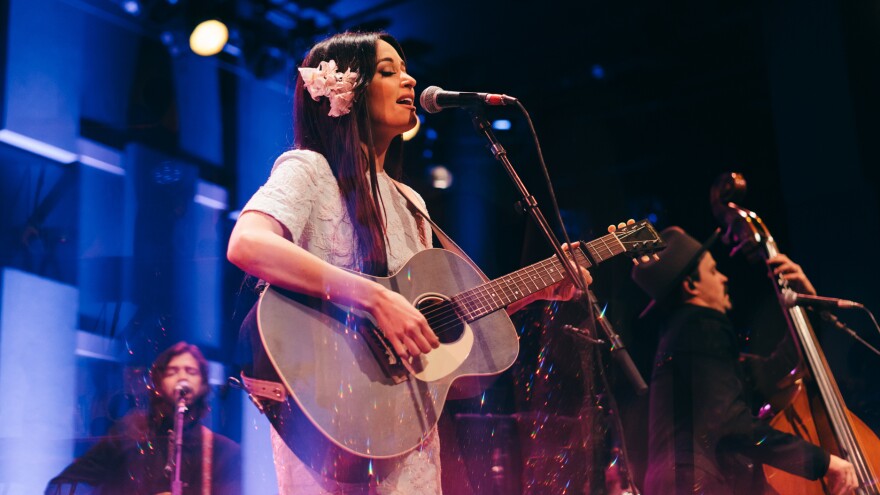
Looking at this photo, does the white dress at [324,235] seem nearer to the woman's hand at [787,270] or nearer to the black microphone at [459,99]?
the black microphone at [459,99]

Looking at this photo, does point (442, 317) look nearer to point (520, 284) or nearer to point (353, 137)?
point (520, 284)

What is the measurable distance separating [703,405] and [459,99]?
211cm

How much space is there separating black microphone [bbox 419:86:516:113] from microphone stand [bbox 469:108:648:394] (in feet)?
0.10

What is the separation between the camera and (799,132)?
427 cm

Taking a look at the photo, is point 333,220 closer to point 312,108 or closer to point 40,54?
point 312,108

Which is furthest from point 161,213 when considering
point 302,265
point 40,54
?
point 302,265

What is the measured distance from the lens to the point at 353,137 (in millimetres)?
2119

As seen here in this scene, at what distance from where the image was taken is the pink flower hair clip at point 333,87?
2127mm

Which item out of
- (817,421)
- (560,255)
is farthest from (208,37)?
(817,421)

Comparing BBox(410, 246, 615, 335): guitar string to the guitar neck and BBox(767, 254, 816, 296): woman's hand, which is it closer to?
the guitar neck

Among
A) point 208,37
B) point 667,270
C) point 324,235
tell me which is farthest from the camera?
point 208,37

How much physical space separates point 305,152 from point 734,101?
3741 millimetres

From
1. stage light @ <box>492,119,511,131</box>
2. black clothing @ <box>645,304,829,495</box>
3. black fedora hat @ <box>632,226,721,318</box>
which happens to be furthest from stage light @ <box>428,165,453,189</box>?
black clothing @ <box>645,304,829,495</box>

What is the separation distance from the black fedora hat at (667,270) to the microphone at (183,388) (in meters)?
2.41
